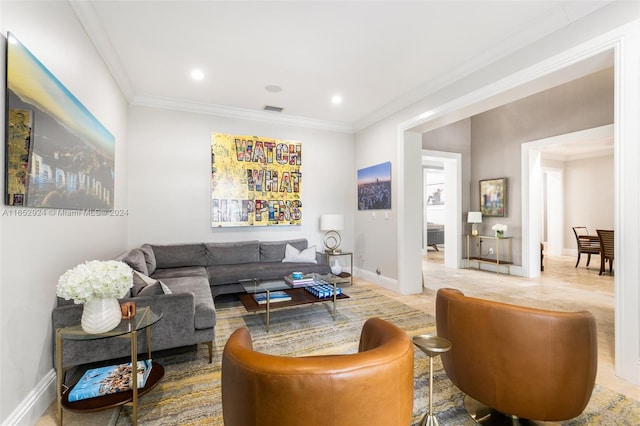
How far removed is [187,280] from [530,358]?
128 inches

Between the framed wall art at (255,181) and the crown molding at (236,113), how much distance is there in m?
0.34

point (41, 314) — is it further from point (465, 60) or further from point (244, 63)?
point (465, 60)

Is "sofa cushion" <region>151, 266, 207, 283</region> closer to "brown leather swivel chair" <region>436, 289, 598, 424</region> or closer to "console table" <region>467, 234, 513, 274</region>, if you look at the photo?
"brown leather swivel chair" <region>436, 289, 598, 424</region>

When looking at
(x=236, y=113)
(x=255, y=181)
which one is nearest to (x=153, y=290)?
(x=255, y=181)

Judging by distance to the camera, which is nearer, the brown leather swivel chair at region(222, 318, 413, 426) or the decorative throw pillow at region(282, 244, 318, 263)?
the brown leather swivel chair at region(222, 318, 413, 426)

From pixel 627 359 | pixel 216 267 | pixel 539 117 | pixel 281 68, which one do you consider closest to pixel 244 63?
pixel 281 68

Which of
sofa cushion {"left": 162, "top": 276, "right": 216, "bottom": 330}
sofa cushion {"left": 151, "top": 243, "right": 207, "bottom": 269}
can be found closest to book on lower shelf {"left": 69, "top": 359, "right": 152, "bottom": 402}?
sofa cushion {"left": 162, "top": 276, "right": 216, "bottom": 330}

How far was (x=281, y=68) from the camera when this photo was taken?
11.3 ft

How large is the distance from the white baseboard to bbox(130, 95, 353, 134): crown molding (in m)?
Result: 3.59

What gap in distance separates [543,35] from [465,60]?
0.73 m

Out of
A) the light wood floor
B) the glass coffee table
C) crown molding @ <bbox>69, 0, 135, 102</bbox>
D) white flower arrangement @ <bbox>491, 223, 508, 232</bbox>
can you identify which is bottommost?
the light wood floor

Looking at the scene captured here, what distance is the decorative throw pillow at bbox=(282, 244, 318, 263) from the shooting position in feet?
15.5

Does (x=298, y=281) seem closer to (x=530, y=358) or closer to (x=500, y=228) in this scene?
(x=530, y=358)

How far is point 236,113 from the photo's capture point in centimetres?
483
